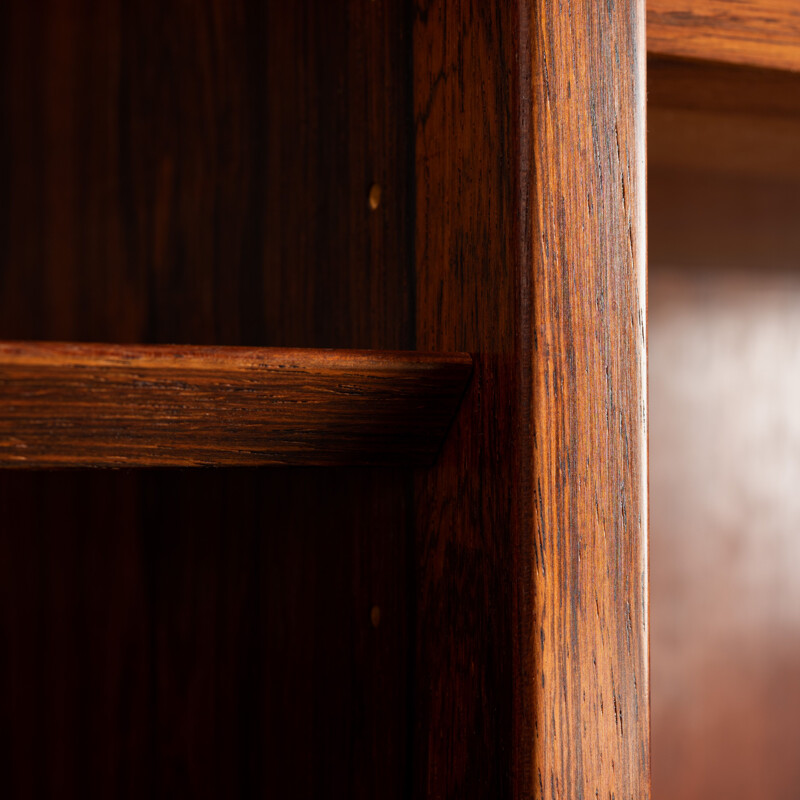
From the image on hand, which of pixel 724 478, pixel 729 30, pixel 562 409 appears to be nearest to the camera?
pixel 562 409

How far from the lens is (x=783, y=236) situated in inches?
41.3

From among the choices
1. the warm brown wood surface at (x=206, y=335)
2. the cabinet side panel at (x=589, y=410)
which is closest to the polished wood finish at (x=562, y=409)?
the cabinet side panel at (x=589, y=410)

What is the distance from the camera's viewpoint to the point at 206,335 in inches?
20.9

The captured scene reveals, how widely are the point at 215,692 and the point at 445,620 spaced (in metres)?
0.19

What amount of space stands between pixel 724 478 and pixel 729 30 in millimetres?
653

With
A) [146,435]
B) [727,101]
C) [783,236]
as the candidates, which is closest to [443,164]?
[146,435]

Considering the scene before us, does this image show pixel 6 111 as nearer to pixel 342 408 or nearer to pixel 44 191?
pixel 44 191

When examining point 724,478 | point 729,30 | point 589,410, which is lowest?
point 724,478

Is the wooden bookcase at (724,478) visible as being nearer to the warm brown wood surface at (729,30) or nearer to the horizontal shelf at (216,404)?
the warm brown wood surface at (729,30)

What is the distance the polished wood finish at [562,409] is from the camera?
317mm

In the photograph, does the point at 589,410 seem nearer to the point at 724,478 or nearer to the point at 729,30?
the point at 729,30

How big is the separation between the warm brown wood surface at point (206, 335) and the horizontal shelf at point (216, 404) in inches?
5.2

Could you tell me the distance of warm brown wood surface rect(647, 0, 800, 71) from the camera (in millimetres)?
520

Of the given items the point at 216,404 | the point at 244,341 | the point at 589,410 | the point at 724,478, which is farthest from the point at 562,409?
the point at 724,478
